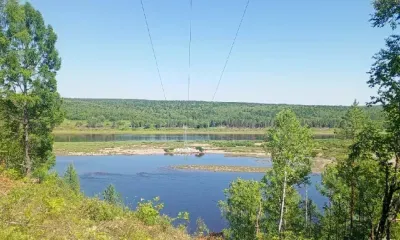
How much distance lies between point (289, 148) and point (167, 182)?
48.0 m

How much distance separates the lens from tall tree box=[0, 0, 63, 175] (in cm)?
1858

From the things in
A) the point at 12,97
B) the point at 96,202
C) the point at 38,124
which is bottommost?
the point at 96,202

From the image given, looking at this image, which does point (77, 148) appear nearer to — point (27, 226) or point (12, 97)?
point (12, 97)

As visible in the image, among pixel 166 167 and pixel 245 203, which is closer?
pixel 245 203

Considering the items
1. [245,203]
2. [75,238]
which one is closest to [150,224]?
[75,238]

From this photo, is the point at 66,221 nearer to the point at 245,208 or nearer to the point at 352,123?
the point at 352,123

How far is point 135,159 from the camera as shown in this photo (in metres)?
105

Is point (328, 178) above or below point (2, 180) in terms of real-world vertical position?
below

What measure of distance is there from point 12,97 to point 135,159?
87.7 m

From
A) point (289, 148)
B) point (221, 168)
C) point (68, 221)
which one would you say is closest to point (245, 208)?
point (289, 148)

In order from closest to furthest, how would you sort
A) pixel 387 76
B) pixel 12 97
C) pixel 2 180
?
pixel 387 76 < pixel 2 180 < pixel 12 97

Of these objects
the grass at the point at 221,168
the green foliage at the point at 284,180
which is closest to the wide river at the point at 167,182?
the grass at the point at 221,168

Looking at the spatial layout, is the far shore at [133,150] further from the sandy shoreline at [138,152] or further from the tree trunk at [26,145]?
the tree trunk at [26,145]

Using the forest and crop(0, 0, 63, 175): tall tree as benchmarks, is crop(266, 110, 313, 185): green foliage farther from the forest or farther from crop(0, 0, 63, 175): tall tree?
crop(0, 0, 63, 175): tall tree
